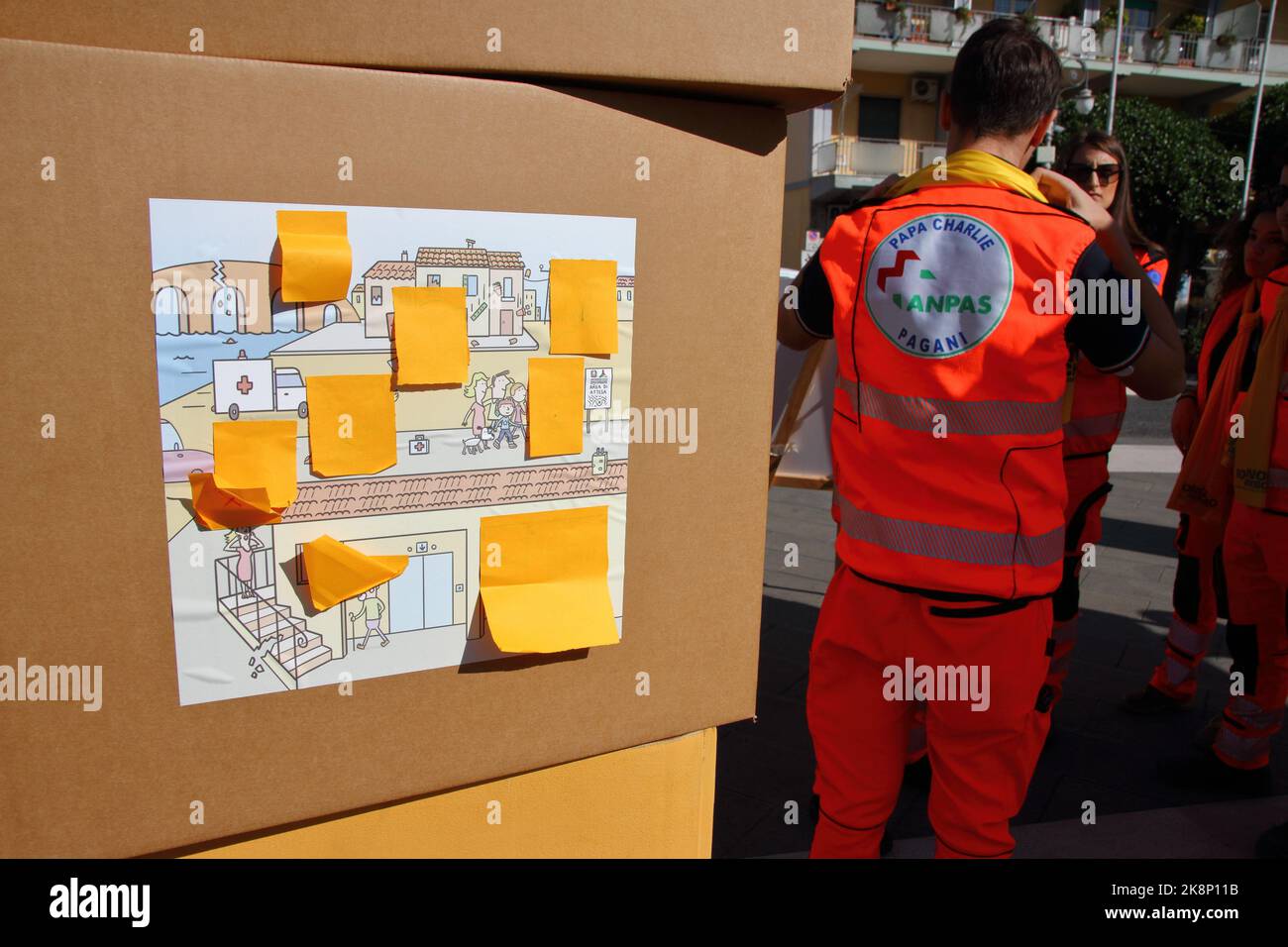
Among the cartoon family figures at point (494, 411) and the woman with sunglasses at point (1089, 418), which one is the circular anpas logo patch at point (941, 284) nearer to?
the cartoon family figures at point (494, 411)

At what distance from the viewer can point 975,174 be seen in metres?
1.80

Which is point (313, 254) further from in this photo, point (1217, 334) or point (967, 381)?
point (1217, 334)

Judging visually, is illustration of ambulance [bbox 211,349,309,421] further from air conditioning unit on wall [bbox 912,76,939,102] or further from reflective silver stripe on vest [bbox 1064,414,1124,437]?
air conditioning unit on wall [bbox 912,76,939,102]

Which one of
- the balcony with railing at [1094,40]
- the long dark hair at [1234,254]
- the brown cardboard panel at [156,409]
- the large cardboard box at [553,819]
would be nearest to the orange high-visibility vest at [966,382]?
the brown cardboard panel at [156,409]

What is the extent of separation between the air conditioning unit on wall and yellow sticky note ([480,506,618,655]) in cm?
2702

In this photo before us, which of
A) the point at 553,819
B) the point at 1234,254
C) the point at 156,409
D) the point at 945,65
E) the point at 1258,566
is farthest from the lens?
the point at 945,65

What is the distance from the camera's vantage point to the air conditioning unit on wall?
993 inches

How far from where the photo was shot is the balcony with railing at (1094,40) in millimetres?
24016

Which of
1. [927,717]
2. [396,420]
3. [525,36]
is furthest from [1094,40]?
[396,420]

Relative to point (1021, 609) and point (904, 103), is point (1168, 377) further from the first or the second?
point (904, 103)

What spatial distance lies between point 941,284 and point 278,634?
1.25 metres

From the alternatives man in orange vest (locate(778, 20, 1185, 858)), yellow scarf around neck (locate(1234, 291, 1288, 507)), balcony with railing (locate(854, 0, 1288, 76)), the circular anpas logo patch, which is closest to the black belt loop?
man in orange vest (locate(778, 20, 1185, 858))

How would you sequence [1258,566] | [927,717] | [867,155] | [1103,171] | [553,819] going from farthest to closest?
1. [867,155]
2. [1103,171]
3. [1258,566]
4. [927,717]
5. [553,819]
